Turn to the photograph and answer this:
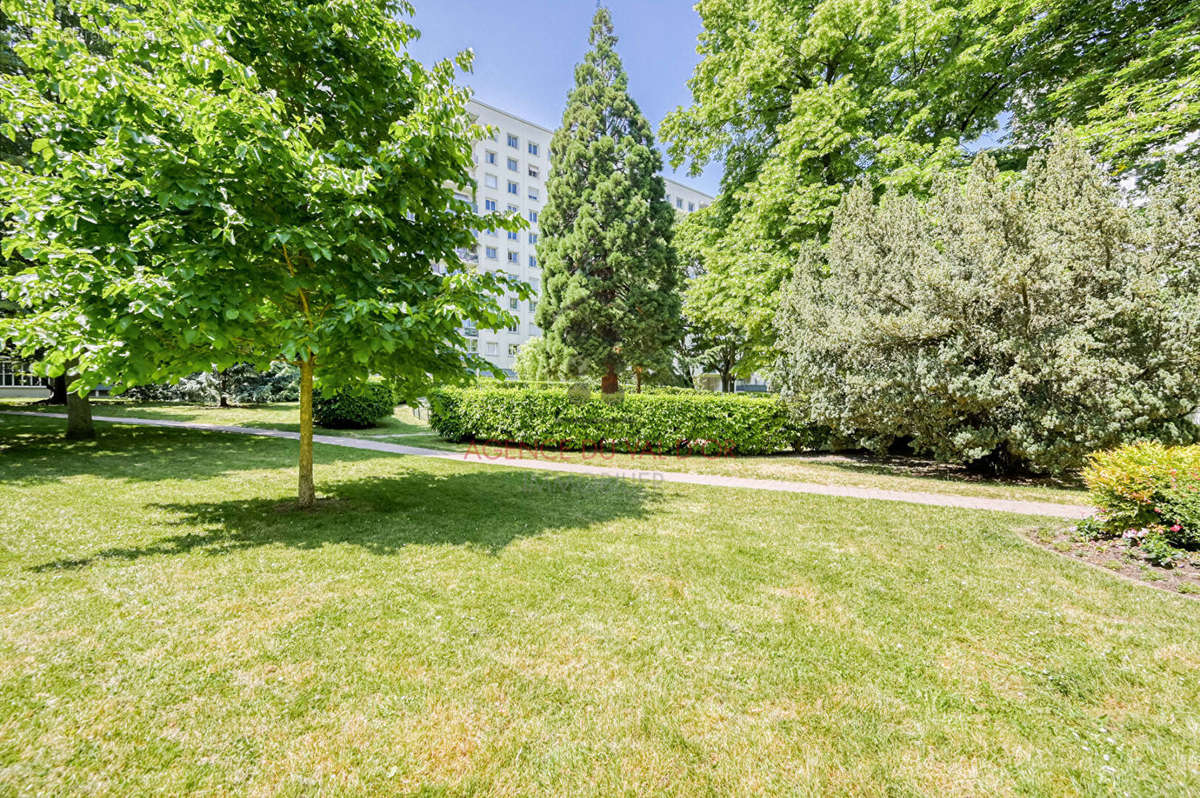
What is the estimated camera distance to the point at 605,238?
19250 millimetres

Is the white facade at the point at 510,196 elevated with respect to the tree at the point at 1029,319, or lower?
elevated

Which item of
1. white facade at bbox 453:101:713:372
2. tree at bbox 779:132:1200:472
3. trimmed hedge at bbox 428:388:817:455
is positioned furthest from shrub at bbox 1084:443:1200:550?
white facade at bbox 453:101:713:372

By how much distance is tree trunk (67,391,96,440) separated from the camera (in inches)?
487

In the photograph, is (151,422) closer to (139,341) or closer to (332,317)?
(139,341)

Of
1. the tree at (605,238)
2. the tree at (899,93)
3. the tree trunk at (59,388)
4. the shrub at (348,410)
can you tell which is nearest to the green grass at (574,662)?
the tree at (899,93)

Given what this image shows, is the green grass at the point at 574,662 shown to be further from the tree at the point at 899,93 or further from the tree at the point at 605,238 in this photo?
the tree at the point at 605,238

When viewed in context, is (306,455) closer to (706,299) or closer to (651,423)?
(651,423)

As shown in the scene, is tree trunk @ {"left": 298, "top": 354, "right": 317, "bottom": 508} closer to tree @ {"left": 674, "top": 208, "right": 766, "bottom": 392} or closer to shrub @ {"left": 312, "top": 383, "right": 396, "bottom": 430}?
shrub @ {"left": 312, "top": 383, "right": 396, "bottom": 430}

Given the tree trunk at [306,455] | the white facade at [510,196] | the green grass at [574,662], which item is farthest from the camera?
the white facade at [510,196]

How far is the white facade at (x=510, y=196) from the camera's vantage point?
44.4 m

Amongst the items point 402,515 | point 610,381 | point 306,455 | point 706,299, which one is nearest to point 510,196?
point 610,381

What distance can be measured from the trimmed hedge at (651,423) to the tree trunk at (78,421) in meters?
9.38

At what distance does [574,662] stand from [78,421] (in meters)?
16.9

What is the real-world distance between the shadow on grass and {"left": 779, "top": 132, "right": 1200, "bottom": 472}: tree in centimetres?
608
